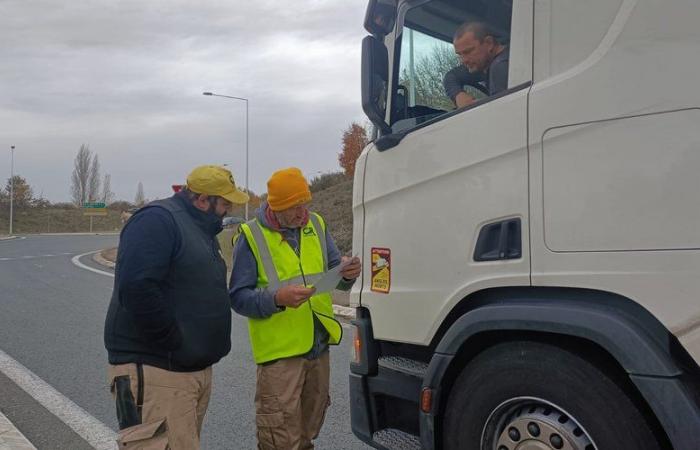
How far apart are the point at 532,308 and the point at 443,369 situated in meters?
0.50

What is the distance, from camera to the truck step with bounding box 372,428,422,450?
283 cm

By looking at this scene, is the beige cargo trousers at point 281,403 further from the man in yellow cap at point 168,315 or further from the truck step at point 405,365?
the truck step at point 405,365

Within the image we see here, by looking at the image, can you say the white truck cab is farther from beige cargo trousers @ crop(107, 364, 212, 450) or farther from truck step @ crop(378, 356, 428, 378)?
beige cargo trousers @ crop(107, 364, 212, 450)

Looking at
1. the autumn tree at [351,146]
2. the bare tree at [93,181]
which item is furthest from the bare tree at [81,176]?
the autumn tree at [351,146]

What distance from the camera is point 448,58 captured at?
3037 mm

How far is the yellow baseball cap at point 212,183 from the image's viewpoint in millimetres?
2881

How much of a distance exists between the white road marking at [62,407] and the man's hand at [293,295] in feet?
6.29

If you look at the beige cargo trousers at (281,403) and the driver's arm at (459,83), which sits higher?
the driver's arm at (459,83)

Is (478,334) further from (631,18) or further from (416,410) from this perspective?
(631,18)

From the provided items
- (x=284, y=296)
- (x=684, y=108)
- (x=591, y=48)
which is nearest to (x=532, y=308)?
(x=684, y=108)

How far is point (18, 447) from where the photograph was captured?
391cm

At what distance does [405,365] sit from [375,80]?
1.38 m

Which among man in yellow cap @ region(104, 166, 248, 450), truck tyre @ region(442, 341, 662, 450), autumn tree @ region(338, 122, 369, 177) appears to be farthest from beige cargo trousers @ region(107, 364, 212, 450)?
autumn tree @ region(338, 122, 369, 177)

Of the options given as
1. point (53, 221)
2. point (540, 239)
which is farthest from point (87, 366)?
point (53, 221)
